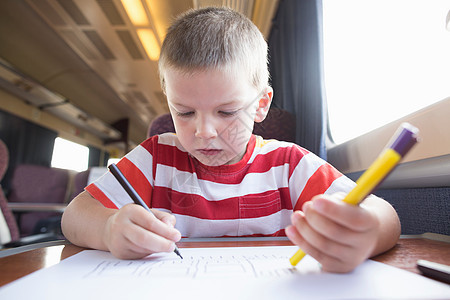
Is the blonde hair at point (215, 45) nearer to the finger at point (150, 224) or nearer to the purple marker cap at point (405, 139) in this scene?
the finger at point (150, 224)

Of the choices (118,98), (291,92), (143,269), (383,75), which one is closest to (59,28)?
(118,98)

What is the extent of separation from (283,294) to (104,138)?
8.41 m

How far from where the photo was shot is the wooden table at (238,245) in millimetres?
345

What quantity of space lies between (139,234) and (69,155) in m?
6.81

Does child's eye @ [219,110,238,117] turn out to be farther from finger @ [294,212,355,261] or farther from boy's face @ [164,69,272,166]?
finger @ [294,212,355,261]

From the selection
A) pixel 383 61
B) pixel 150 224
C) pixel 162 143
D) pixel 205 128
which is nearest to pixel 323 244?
pixel 150 224

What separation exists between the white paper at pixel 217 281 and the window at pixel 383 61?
512mm

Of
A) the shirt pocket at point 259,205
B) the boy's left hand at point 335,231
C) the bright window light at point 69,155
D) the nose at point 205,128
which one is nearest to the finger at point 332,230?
the boy's left hand at point 335,231

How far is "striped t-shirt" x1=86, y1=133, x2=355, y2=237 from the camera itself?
2.39 ft

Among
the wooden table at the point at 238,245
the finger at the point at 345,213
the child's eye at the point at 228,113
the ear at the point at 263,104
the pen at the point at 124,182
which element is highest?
the ear at the point at 263,104

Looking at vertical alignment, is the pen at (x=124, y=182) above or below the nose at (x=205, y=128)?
below

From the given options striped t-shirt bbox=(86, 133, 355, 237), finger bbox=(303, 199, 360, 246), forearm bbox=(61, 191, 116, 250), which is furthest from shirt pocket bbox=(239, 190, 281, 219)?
finger bbox=(303, 199, 360, 246)

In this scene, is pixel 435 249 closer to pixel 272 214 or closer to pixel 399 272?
pixel 399 272

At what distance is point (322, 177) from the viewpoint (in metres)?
0.66
